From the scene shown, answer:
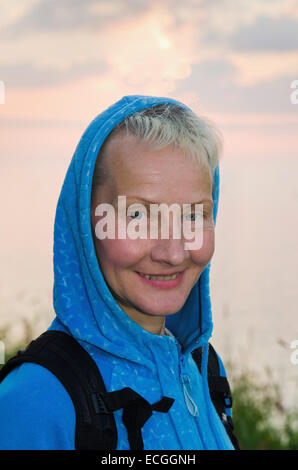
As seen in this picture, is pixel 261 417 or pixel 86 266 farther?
pixel 261 417

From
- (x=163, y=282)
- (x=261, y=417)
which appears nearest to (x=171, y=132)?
(x=163, y=282)

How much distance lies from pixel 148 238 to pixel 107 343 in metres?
0.37

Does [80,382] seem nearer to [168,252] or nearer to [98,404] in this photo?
[98,404]

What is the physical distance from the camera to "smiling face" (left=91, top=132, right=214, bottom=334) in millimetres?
1880

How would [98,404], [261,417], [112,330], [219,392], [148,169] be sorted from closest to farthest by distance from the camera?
1. [98,404]
2. [148,169]
3. [112,330]
4. [219,392]
5. [261,417]

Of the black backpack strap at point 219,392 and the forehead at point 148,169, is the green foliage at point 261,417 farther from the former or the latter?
the forehead at point 148,169

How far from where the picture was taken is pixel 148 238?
1.90m

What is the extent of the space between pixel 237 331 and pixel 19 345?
2062mm

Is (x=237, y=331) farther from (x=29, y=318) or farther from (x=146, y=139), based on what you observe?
(x=146, y=139)

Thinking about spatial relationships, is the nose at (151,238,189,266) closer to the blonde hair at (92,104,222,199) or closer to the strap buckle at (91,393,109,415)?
the blonde hair at (92,104,222,199)

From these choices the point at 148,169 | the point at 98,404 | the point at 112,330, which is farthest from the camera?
the point at 112,330

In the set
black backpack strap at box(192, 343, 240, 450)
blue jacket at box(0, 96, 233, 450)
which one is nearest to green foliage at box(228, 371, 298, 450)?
black backpack strap at box(192, 343, 240, 450)

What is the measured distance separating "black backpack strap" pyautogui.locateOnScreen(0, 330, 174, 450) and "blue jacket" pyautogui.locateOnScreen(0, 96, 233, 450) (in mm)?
27
